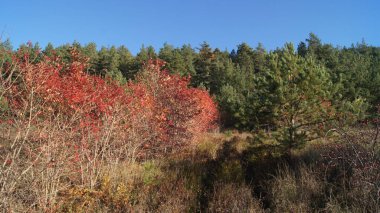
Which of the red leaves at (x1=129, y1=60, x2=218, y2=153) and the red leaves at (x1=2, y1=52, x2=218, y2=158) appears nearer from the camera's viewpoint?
the red leaves at (x1=2, y1=52, x2=218, y2=158)

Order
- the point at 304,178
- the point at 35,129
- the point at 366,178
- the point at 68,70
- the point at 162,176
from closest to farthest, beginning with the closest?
the point at 366,178, the point at 35,129, the point at 304,178, the point at 162,176, the point at 68,70

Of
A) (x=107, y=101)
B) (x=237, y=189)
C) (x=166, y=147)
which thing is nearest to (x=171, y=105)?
(x=166, y=147)

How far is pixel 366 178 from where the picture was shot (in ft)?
18.1

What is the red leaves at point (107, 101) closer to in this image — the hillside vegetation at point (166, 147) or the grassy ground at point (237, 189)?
the hillside vegetation at point (166, 147)

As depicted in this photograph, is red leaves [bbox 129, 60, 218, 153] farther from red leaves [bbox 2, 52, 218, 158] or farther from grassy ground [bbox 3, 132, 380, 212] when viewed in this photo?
grassy ground [bbox 3, 132, 380, 212]


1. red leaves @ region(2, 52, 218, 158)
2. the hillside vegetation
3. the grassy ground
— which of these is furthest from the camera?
red leaves @ region(2, 52, 218, 158)

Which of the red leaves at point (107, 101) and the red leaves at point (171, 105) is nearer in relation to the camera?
the red leaves at point (107, 101)

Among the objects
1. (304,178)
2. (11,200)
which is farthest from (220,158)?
(11,200)

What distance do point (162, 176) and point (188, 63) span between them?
1539 inches

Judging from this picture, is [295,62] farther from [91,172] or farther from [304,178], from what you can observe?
[91,172]

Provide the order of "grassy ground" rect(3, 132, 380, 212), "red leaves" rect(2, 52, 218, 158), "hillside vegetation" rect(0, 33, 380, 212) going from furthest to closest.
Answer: "red leaves" rect(2, 52, 218, 158)
"grassy ground" rect(3, 132, 380, 212)
"hillside vegetation" rect(0, 33, 380, 212)

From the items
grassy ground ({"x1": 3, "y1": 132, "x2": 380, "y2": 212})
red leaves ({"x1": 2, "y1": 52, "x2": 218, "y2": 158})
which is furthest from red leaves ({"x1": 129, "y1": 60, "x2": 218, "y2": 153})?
grassy ground ({"x1": 3, "y1": 132, "x2": 380, "y2": 212})

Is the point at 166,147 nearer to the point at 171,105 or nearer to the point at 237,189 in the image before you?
the point at 171,105

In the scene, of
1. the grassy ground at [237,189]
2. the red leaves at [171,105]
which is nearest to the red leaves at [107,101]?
the red leaves at [171,105]
